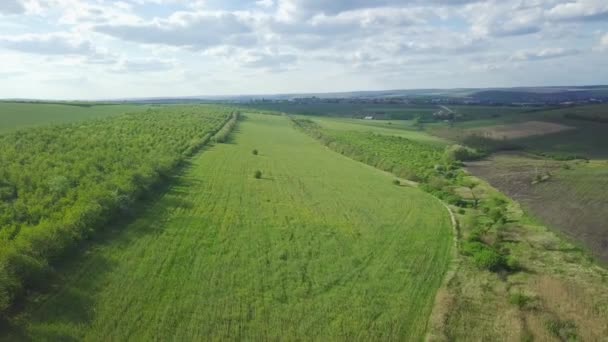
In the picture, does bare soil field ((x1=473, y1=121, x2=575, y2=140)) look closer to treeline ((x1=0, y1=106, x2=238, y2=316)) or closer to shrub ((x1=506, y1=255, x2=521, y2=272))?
treeline ((x1=0, y1=106, x2=238, y2=316))

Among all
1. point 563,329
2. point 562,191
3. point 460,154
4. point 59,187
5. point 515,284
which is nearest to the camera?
point 563,329

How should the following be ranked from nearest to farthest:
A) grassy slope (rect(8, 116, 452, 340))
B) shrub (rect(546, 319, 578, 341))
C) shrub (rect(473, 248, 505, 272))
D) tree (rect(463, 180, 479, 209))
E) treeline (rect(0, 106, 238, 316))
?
grassy slope (rect(8, 116, 452, 340)), shrub (rect(546, 319, 578, 341)), treeline (rect(0, 106, 238, 316)), shrub (rect(473, 248, 505, 272)), tree (rect(463, 180, 479, 209))

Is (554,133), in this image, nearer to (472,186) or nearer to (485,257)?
(472,186)

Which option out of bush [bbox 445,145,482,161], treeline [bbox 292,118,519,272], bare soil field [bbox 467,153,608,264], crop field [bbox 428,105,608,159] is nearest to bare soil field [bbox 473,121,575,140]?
crop field [bbox 428,105,608,159]

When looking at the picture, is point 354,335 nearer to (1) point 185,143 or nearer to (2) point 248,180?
(2) point 248,180

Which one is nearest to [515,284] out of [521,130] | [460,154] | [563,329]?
[563,329]

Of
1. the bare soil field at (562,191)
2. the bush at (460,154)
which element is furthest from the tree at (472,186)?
the bush at (460,154)

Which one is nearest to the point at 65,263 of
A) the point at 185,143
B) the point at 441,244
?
the point at 441,244
